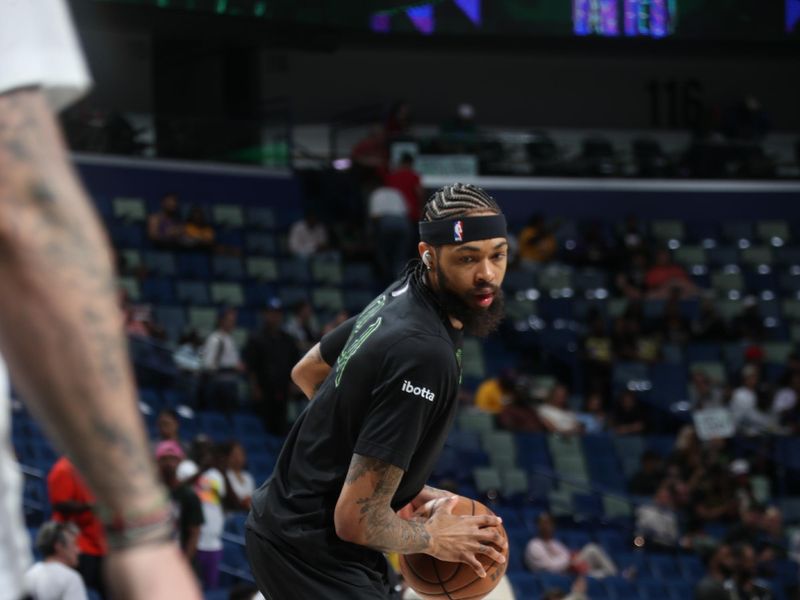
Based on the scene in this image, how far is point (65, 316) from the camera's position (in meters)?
1.10

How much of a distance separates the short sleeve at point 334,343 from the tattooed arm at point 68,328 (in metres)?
3.45

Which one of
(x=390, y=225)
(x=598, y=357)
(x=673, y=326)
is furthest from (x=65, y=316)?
(x=673, y=326)

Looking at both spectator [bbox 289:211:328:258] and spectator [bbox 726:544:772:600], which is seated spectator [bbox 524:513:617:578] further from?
spectator [bbox 289:211:328:258]

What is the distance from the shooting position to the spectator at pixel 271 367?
14.1 m

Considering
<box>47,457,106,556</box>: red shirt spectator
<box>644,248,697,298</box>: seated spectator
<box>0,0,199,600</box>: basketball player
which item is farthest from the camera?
<box>644,248,697,298</box>: seated spectator

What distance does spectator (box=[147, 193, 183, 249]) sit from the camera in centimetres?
1748

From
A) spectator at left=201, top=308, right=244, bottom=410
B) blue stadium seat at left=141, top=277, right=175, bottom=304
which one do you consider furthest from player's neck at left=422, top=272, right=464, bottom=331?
blue stadium seat at left=141, top=277, right=175, bottom=304

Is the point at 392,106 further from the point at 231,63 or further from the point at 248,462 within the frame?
the point at 248,462

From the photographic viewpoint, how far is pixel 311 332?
15.6 metres

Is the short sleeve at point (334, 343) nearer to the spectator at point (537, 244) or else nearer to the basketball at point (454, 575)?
the basketball at point (454, 575)

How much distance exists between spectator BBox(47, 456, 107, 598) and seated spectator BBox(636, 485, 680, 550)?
732 centimetres

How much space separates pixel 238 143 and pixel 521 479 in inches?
305

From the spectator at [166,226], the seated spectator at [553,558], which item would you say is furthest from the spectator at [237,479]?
the spectator at [166,226]

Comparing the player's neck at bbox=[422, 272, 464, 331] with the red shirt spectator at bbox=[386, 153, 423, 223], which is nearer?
the player's neck at bbox=[422, 272, 464, 331]
